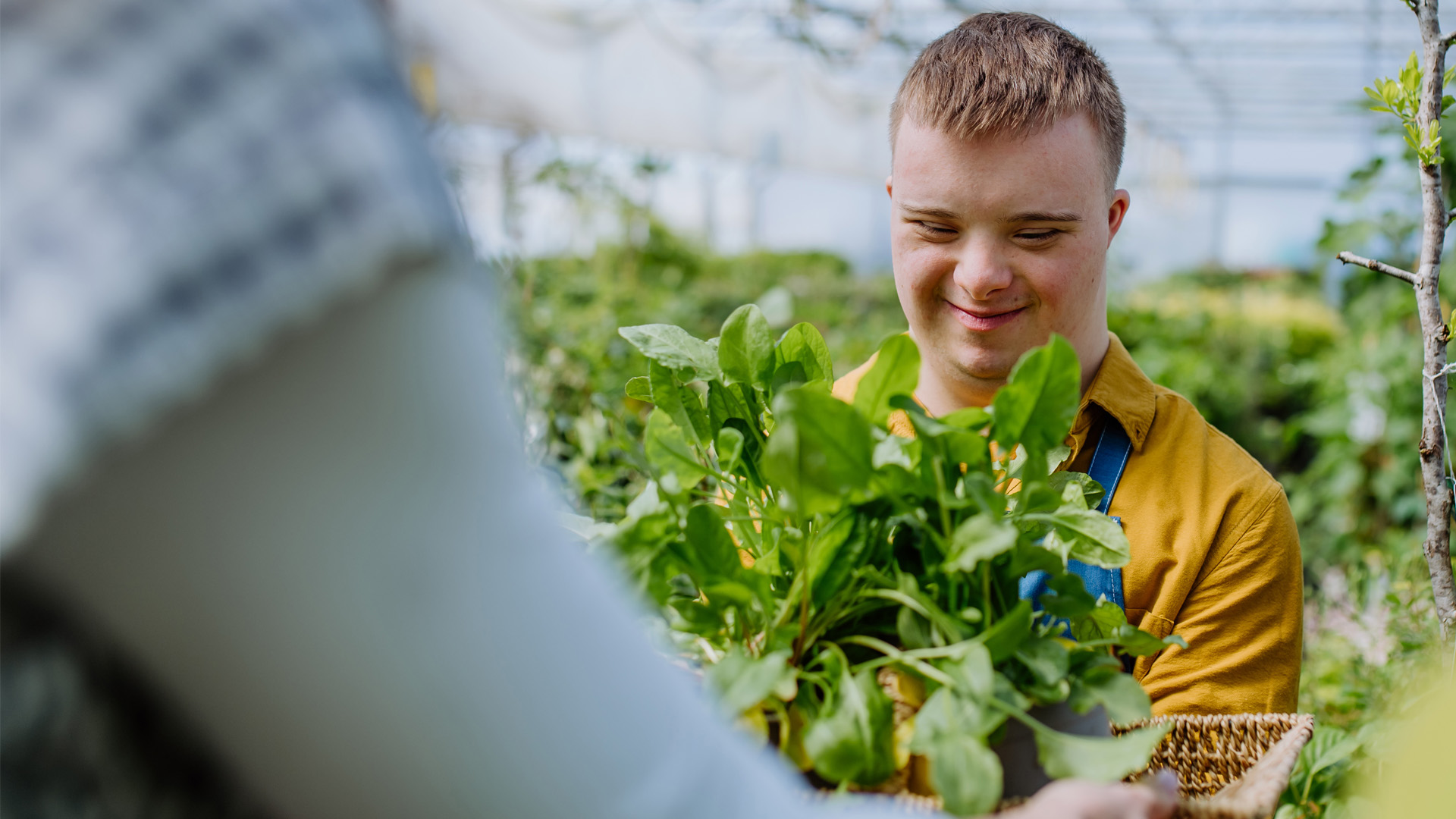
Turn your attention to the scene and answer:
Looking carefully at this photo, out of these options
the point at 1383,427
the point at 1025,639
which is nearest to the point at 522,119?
the point at 1383,427

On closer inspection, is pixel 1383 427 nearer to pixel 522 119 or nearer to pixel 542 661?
pixel 542 661

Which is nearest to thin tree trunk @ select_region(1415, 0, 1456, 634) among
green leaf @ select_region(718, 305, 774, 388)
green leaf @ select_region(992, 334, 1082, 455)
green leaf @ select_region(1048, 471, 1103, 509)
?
green leaf @ select_region(1048, 471, 1103, 509)

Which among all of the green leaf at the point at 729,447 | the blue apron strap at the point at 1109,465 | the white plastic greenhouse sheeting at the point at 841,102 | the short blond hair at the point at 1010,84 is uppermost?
the short blond hair at the point at 1010,84

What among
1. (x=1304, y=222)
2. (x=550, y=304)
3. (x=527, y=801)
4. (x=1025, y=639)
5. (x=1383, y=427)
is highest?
(x=527, y=801)

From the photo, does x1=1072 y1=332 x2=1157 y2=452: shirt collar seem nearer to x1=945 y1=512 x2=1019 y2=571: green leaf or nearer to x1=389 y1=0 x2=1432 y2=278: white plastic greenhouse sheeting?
x1=945 y1=512 x2=1019 y2=571: green leaf

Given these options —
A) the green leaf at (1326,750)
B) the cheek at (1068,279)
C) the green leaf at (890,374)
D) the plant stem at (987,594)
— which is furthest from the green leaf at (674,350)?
the green leaf at (1326,750)

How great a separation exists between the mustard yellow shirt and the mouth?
0.13 meters

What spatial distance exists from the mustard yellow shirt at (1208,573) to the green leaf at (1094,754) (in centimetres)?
47

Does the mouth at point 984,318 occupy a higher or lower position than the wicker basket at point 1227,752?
higher

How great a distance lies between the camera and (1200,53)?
Result: 11.0m

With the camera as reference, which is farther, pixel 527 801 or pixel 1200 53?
pixel 1200 53

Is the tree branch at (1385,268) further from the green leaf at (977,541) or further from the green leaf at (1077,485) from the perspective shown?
the green leaf at (977,541)

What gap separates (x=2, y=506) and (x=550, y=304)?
9.34 ft

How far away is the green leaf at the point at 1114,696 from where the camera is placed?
536 mm
